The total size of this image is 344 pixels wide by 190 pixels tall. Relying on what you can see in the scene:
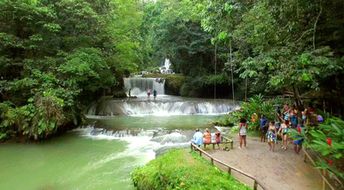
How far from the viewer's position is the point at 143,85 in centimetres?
4169

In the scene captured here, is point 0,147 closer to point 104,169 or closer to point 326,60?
point 104,169

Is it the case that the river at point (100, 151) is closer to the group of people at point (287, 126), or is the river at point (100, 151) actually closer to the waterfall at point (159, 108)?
the waterfall at point (159, 108)

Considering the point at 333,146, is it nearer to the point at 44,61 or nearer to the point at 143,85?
the point at 44,61

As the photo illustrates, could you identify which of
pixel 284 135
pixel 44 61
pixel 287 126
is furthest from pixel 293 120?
pixel 44 61

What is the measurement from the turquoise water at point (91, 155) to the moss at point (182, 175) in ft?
4.37

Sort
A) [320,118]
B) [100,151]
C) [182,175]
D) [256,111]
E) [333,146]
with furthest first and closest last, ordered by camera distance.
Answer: [256,111]
[100,151]
[320,118]
[182,175]
[333,146]

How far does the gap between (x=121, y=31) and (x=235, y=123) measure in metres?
12.7

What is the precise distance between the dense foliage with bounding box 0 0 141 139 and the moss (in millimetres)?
8906

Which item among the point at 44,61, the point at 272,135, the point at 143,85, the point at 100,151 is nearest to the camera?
the point at 272,135

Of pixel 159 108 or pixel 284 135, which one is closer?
pixel 284 135

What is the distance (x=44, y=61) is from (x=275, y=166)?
14786 mm

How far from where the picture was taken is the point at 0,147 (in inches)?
723

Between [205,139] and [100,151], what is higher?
[205,139]

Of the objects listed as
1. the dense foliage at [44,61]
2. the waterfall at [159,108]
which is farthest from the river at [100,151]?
the dense foliage at [44,61]
